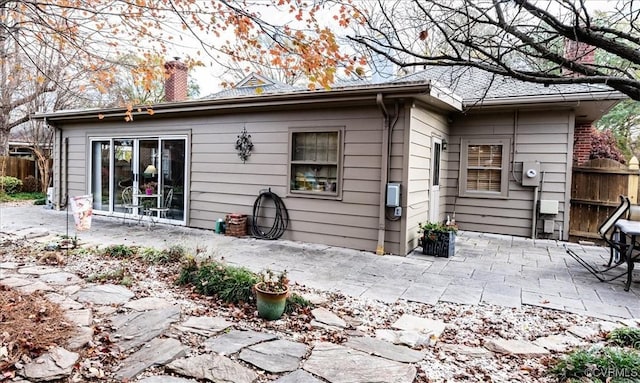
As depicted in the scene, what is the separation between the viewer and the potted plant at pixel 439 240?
18.1 ft

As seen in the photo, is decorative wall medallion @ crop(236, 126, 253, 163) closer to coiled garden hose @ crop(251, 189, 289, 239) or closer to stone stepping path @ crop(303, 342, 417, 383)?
coiled garden hose @ crop(251, 189, 289, 239)

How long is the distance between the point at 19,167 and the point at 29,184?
849mm

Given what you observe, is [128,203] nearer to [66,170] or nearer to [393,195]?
[66,170]

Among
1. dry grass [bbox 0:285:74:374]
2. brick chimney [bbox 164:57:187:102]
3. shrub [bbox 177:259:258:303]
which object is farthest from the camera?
brick chimney [bbox 164:57:187:102]

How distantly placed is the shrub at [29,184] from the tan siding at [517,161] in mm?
14250

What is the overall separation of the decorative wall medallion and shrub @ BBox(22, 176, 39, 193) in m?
11.3

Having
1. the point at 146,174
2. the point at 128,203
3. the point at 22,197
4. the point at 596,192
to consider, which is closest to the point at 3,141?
the point at 22,197

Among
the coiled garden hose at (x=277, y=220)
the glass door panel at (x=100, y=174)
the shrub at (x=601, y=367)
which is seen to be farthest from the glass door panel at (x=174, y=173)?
the shrub at (x=601, y=367)

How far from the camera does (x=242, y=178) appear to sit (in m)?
6.98

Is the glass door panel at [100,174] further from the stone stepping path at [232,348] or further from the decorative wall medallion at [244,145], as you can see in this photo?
the stone stepping path at [232,348]

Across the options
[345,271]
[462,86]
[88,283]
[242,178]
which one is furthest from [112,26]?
[462,86]

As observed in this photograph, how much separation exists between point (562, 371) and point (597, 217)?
19.1 feet

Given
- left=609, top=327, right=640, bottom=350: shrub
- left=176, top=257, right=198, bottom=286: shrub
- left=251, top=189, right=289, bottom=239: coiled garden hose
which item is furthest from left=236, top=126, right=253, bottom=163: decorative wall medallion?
left=609, top=327, right=640, bottom=350: shrub

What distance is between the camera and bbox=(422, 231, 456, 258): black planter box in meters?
5.50
